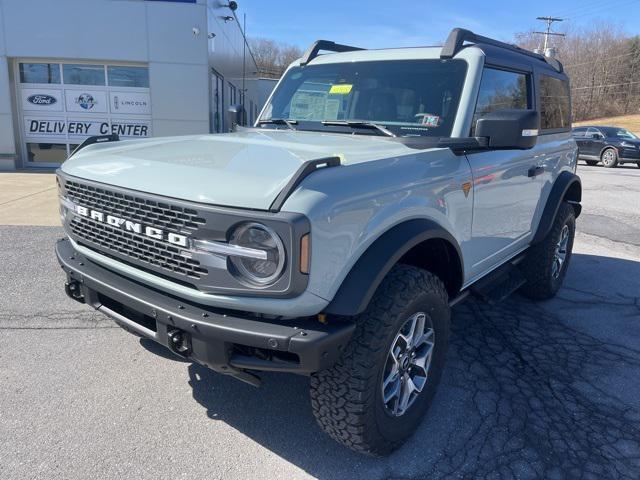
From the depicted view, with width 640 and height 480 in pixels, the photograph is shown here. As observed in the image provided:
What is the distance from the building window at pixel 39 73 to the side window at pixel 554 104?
42.7 ft

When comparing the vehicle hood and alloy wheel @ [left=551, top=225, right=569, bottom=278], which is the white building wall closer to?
the vehicle hood

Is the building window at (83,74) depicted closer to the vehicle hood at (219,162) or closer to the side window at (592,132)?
the vehicle hood at (219,162)

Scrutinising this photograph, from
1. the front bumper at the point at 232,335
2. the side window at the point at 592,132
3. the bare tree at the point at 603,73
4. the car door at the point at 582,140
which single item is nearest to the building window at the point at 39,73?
the front bumper at the point at 232,335

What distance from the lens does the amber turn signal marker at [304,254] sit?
2.01 meters

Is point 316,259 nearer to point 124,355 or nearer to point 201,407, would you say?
point 201,407

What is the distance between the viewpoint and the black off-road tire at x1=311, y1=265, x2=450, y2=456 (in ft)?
7.55

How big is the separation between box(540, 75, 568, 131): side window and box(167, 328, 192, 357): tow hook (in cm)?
341

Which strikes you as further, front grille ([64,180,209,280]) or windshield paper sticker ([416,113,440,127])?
windshield paper sticker ([416,113,440,127])

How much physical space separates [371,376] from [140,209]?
1298mm

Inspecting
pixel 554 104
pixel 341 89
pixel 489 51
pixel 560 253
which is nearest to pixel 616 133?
pixel 560 253

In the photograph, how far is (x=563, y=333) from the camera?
13.9ft

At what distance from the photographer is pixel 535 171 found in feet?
13.3

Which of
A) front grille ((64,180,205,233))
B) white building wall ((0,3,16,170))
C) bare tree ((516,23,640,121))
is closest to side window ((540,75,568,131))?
front grille ((64,180,205,233))

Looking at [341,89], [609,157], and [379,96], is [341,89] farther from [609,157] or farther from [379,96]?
[609,157]
